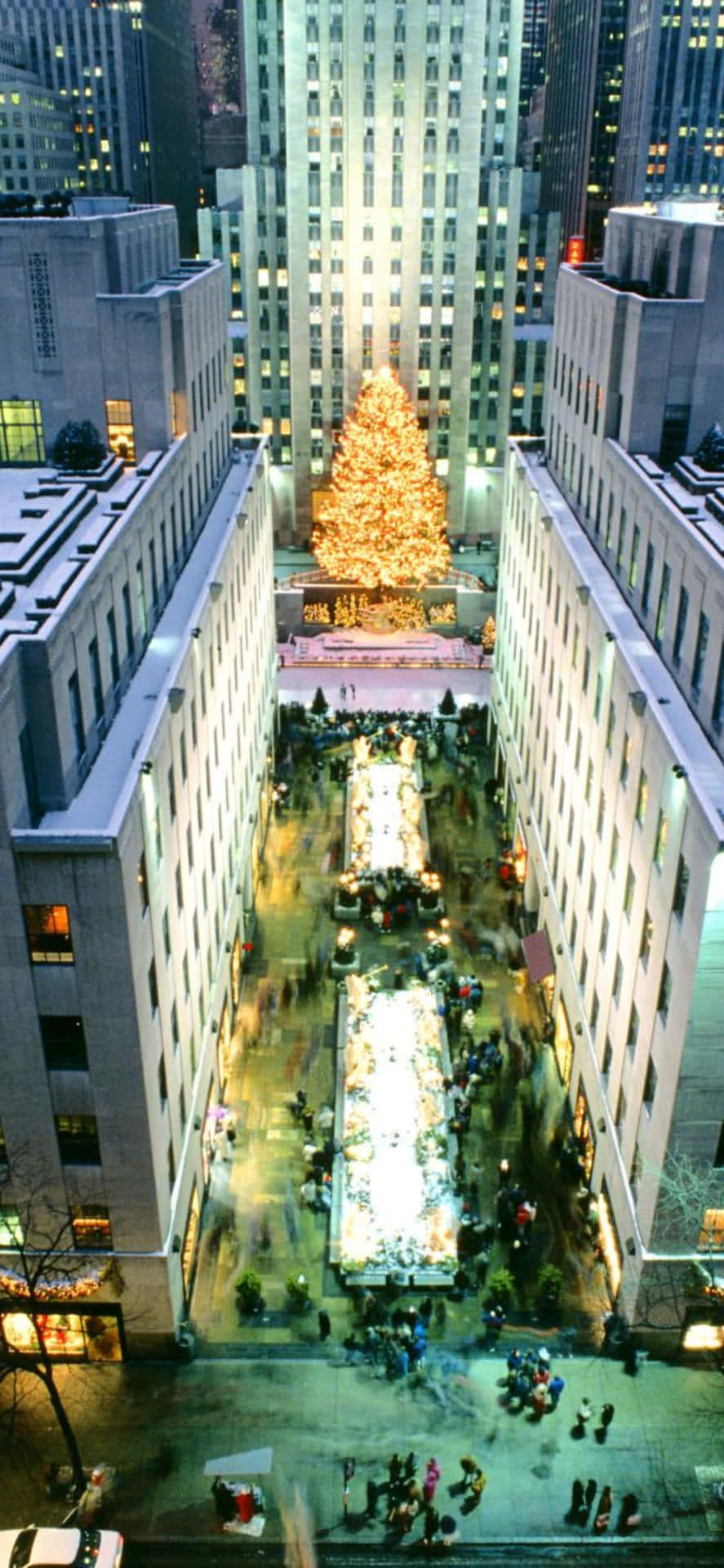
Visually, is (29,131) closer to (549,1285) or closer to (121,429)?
(121,429)

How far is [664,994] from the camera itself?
31891mm

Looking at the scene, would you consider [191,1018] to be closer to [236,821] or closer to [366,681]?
[236,821]

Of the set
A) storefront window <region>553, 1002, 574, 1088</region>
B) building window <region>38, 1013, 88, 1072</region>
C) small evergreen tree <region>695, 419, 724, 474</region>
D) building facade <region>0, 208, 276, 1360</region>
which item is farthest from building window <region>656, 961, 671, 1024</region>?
small evergreen tree <region>695, 419, 724, 474</region>

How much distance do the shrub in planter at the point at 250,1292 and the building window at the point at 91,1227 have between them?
4892 mm

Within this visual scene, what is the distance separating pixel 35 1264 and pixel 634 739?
73.4 feet

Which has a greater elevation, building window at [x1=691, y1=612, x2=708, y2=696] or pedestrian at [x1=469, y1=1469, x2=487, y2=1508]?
building window at [x1=691, y1=612, x2=708, y2=696]

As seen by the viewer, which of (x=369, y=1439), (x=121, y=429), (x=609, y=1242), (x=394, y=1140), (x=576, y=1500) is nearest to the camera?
(x=576, y=1500)

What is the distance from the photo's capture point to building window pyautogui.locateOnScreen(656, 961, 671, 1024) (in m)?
31.4

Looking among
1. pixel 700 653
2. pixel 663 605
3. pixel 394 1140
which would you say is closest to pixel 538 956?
pixel 394 1140

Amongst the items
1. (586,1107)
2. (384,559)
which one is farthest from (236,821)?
(384,559)

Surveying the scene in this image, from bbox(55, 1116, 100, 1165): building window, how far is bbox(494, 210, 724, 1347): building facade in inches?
580

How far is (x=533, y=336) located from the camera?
109312mm

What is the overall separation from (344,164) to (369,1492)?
309 ft

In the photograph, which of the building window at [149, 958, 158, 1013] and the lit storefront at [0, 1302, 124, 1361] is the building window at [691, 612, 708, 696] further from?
the lit storefront at [0, 1302, 124, 1361]
